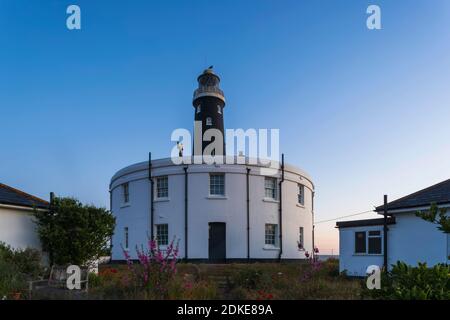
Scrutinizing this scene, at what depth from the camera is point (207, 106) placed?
1119 inches

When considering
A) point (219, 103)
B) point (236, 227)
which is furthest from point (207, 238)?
point (219, 103)

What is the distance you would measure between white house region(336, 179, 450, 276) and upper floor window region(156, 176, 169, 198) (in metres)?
10.3

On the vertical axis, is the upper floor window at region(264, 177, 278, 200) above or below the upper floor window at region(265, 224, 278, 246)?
above

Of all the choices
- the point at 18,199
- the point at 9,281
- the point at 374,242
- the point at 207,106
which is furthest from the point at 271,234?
the point at 9,281

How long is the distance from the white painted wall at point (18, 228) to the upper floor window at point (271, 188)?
42.9ft

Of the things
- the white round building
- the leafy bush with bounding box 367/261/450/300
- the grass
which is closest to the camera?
the leafy bush with bounding box 367/261/450/300

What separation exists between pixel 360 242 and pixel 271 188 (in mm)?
6607

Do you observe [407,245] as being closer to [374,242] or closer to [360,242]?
[374,242]

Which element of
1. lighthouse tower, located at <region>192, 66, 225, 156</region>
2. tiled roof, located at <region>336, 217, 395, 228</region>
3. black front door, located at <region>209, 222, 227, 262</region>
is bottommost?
black front door, located at <region>209, 222, 227, 262</region>

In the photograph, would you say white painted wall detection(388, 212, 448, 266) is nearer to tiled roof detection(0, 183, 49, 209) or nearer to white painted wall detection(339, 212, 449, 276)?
white painted wall detection(339, 212, 449, 276)

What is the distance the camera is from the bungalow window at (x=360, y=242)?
54.4 feet

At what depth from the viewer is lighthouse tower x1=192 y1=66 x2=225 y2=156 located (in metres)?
28.3

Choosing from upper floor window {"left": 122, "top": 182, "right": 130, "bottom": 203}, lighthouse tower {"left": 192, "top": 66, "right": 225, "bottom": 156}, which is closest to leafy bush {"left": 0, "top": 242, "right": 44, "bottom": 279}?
upper floor window {"left": 122, "top": 182, "right": 130, "bottom": 203}
